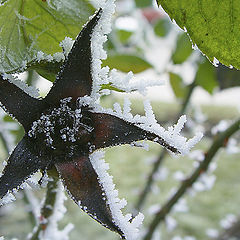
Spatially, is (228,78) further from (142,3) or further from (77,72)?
(77,72)

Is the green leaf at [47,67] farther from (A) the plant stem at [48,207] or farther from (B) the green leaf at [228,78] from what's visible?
(B) the green leaf at [228,78]

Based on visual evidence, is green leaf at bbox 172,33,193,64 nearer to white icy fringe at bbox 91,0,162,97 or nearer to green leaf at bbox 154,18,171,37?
green leaf at bbox 154,18,171,37

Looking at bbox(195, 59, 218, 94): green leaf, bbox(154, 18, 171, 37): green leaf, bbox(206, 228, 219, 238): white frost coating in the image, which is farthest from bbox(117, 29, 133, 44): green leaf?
bbox(206, 228, 219, 238): white frost coating

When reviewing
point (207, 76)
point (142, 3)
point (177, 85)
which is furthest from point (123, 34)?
point (207, 76)

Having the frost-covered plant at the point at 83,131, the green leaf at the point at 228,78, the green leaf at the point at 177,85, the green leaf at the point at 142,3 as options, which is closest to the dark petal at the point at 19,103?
the frost-covered plant at the point at 83,131

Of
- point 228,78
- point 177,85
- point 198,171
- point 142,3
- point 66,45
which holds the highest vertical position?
point 142,3
